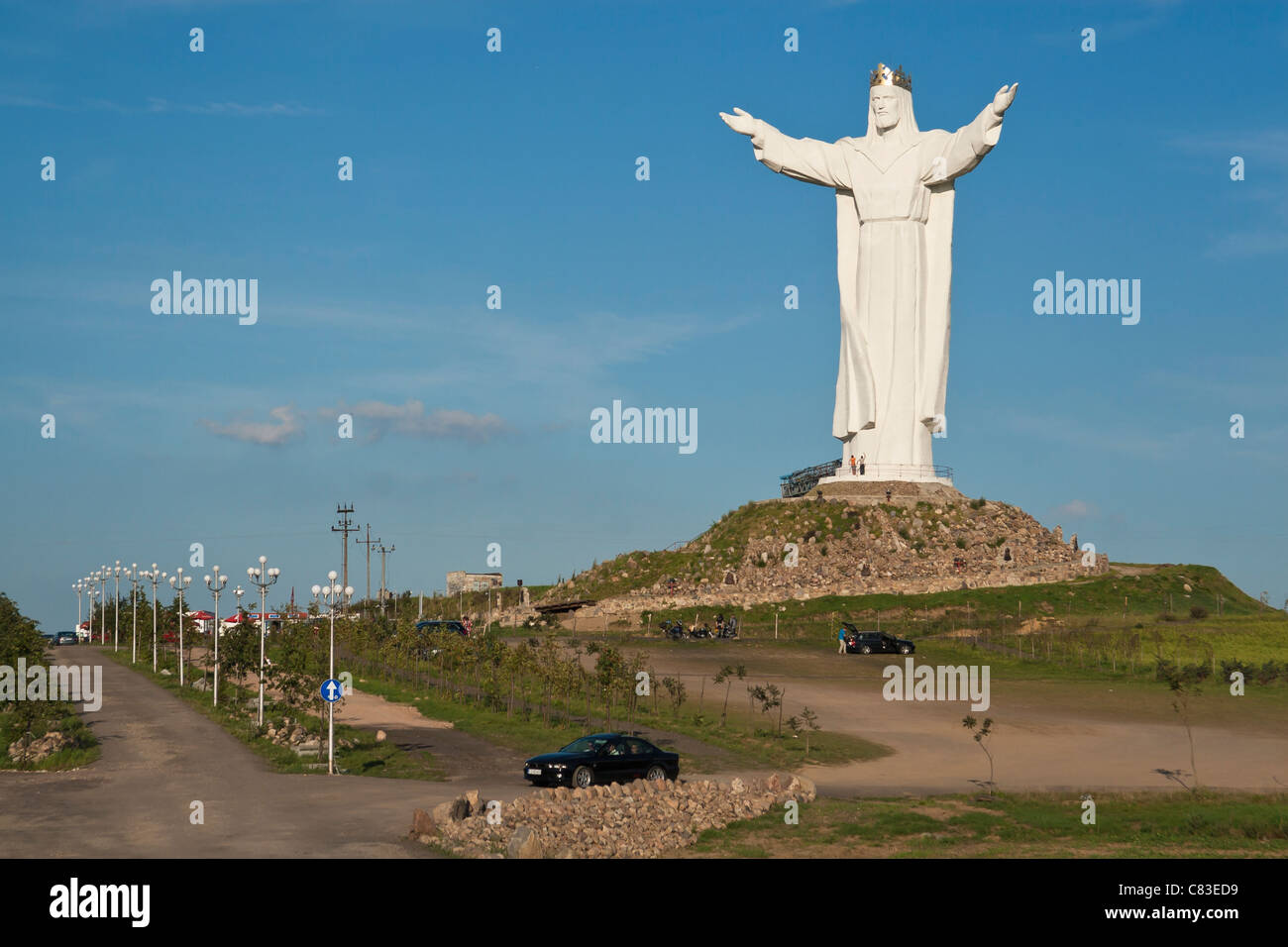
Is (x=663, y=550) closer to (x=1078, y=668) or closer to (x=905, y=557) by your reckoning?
(x=905, y=557)

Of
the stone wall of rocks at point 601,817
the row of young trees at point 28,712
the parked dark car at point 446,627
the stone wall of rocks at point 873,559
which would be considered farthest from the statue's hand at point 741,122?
the stone wall of rocks at point 601,817

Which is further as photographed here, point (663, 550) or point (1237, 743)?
point (663, 550)

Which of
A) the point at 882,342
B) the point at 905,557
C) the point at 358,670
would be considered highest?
the point at 882,342

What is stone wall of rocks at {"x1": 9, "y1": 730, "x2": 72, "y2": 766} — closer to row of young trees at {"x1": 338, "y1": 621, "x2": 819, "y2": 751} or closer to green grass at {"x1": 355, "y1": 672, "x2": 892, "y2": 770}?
green grass at {"x1": 355, "y1": 672, "x2": 892, "y2": 770}

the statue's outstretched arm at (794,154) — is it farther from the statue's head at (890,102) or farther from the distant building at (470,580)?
the distant building at (470,580)

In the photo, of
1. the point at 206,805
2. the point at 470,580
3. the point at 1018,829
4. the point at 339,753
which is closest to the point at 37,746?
the point at 339,753
